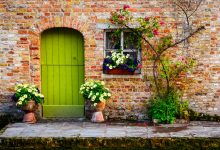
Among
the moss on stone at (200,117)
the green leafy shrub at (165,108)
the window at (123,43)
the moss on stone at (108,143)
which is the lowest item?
the moss on stone at (108,143)

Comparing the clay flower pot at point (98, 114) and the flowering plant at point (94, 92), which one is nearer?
the flowering plant at point (94, 92)

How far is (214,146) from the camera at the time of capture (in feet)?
25.7

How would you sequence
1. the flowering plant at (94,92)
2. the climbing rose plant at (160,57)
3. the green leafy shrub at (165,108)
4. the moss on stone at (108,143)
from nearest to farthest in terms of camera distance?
the moss on stone at (108,143), the flowering plant at (94,92), the green leafy shrub at (165,108), the climbing rose plant at (160,57)

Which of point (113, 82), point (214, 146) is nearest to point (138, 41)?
point (113, 82)

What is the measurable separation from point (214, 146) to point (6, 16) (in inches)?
227

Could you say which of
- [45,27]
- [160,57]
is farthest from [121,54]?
[45,27]

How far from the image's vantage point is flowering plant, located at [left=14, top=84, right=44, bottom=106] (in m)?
9.20

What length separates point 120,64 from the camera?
9.61 m

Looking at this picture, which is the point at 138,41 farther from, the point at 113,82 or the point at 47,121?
the point at 47,121

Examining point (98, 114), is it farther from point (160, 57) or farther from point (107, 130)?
point (160, 57)

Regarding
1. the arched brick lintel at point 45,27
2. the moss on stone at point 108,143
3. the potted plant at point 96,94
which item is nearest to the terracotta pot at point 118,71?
the potted plant at point 96,94

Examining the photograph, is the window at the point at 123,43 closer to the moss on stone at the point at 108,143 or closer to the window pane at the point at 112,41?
the window pane at the point at 112,41

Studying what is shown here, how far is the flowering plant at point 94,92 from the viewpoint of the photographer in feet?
30.2

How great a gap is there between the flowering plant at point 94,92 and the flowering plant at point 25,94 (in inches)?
42.5
